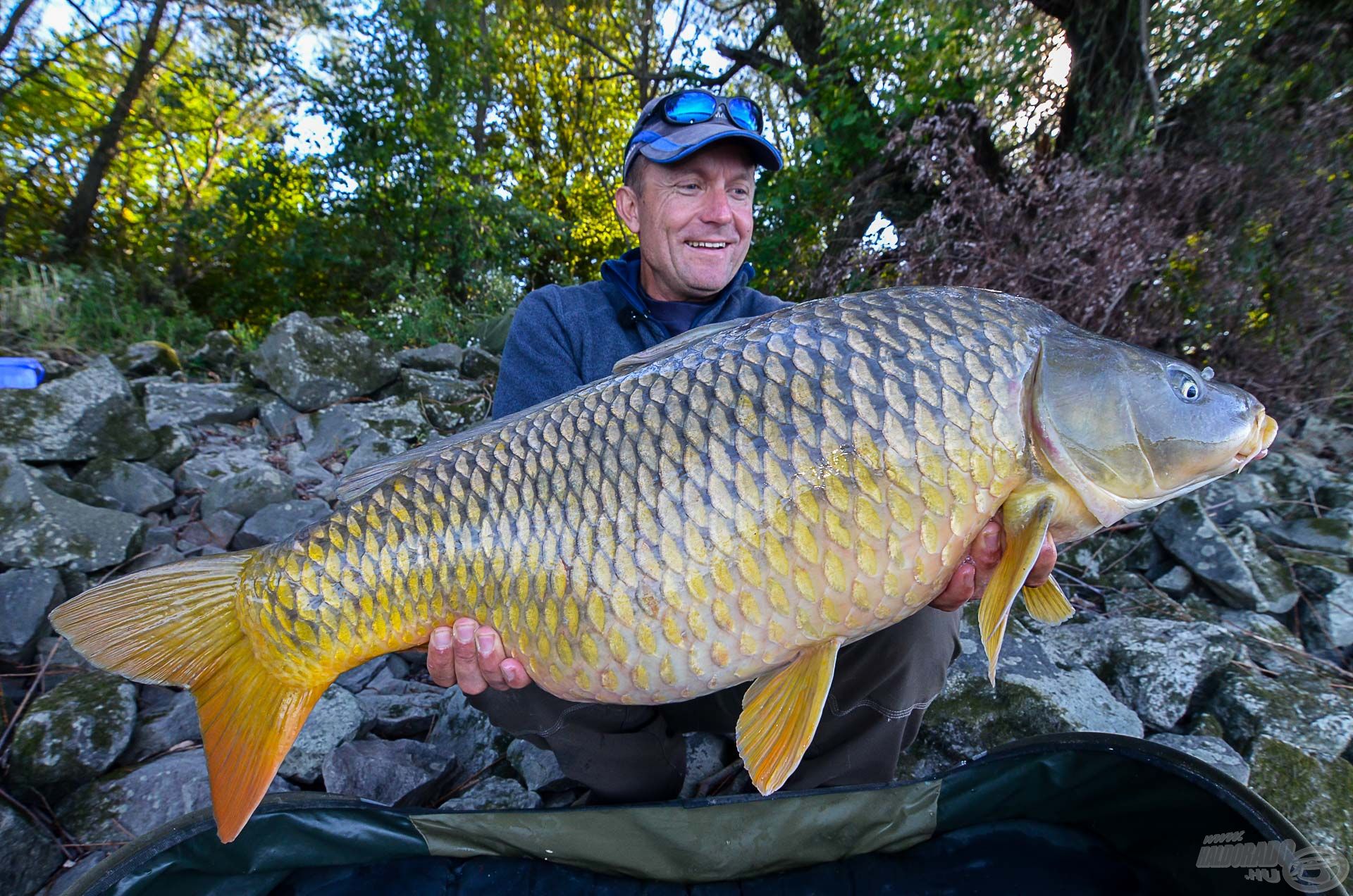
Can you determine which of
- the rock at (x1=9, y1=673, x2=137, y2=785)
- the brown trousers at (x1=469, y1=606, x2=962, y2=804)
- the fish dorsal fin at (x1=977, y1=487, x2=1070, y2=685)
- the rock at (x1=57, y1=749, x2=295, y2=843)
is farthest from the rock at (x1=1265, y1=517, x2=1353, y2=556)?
the rock at (x1=9, y1=673, x2=137, y2=785)

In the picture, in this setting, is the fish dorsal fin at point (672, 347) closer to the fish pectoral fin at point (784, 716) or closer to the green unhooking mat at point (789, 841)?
the fish pectoral fin at point (784, 716)

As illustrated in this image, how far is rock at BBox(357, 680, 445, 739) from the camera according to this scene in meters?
1.70

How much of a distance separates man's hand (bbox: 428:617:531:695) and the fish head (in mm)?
767

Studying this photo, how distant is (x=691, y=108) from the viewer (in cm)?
165

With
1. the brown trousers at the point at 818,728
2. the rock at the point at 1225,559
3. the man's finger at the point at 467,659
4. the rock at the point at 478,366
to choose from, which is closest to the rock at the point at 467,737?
the brown trousers at the point at 818,728

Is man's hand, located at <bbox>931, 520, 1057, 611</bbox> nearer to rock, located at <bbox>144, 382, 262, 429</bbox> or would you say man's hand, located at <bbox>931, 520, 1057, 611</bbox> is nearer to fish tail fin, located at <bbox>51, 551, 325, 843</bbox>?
fish tail fin, located at <bbox>51, 551, 325, 843</bbox>

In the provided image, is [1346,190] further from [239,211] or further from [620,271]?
[239,211]

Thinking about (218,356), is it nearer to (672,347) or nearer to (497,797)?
(497,797)

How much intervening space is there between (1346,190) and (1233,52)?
2.56 ft

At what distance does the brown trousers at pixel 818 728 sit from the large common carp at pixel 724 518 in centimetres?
32

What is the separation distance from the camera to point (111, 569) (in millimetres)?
2135

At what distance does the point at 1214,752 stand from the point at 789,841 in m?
0.94

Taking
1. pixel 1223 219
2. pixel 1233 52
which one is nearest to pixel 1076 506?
pixel 1223 219

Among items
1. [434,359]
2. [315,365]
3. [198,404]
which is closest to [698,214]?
[315,365]
